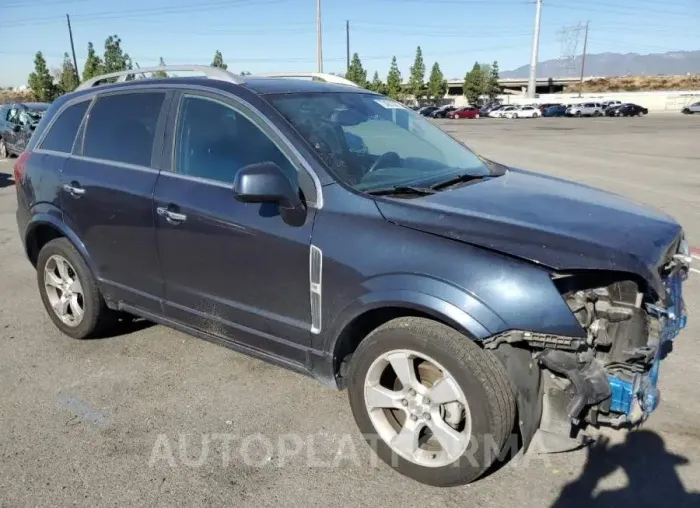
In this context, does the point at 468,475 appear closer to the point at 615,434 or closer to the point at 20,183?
the point at 615,434

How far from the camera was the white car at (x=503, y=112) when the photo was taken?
6319 cm

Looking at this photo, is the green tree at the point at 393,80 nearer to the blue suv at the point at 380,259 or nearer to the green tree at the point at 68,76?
the green tree at the point at 68,76

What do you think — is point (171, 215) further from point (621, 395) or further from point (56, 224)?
point (621, 395)

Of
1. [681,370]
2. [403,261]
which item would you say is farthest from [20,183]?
[681,370]

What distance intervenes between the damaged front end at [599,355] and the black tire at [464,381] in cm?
12

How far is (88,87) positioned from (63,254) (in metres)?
1.30

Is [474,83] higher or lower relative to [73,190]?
lower

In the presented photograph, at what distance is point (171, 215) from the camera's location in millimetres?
3615

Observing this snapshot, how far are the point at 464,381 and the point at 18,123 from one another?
59.8 feet

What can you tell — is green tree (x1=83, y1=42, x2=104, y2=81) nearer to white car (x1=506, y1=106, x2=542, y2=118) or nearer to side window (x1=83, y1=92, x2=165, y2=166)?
white car (x1=506, y1=106, x2=542, y2=118)

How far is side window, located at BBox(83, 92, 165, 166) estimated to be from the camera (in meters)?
3.92

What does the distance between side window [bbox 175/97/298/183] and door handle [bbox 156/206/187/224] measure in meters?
0.25

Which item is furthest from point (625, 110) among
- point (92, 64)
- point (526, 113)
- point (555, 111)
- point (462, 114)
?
point (92, 64)

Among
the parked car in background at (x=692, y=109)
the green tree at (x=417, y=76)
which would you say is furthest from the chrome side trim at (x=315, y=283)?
the green tree at (x=417, y=76)
